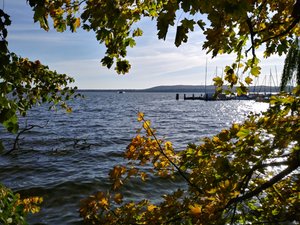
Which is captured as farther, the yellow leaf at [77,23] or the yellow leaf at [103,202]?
the yellow leaf at [103,202]

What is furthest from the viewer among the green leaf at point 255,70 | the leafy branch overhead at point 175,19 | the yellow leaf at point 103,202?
the yellow leaf at point 103,202

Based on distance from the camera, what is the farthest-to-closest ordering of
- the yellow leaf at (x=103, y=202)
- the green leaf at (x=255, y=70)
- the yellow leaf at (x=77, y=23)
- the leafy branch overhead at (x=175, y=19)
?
the yellow leaf at (x=103, y=202) < the green leaf at (x=255, y=70) < the yellow leaf at (x=77, y=23) < the leafy branch overhead at (x=175, y=19)

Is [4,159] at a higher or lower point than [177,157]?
lower

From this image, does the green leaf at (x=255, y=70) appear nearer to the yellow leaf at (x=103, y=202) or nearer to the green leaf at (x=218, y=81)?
the green leaf at (x=218, y=81)

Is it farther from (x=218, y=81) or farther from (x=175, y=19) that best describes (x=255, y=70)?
(x=175, y=19)

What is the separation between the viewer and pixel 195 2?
1514mm

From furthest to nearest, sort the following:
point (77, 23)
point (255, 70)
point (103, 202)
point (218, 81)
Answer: point (103, 202) < point (218, 81) < point (255, 70) < point (77, 23)

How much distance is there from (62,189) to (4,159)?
6780mm

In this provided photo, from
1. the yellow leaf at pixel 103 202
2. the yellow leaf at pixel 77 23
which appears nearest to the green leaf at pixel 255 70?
the yellow leaf at pixel 77 23

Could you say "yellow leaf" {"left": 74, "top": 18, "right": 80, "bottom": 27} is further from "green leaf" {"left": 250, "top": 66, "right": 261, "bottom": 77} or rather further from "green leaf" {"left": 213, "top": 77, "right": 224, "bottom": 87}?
"green leaf" {"left": 250, "top": 66, "right": 261, "bottom": 77}

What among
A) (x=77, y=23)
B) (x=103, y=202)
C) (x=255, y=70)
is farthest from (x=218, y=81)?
(x=103, y=202)

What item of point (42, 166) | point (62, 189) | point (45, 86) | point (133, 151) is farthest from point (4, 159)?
point (133, 151)

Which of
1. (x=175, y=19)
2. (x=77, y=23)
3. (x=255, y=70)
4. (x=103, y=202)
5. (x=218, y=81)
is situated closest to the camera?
(x=175, y=19)

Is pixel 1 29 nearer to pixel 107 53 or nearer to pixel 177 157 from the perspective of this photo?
pixel 107 53
